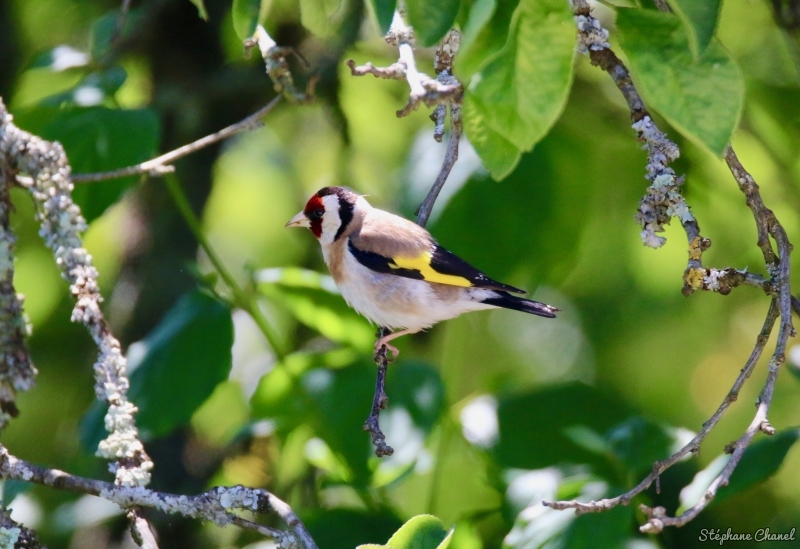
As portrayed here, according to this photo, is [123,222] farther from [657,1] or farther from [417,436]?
[657,1]

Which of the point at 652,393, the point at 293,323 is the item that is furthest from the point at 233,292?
the point at 652,393

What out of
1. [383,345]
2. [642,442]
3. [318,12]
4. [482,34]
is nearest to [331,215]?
[383,345]

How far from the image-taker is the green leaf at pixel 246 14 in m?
1.50

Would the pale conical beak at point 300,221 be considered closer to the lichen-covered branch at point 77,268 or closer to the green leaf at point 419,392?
the green leaf at point 419,392

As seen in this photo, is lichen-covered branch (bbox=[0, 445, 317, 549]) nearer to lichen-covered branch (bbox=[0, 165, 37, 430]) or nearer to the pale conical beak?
lichen-covered branch (bbox=[0, 165, 37, 430])

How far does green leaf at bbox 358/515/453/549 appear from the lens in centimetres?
142

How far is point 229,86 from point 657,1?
102 inches

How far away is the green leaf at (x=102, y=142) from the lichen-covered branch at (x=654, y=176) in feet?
4.63

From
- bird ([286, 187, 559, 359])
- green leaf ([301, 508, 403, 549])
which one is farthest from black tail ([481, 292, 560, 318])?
green leaf ([301, 508, 403, 549])

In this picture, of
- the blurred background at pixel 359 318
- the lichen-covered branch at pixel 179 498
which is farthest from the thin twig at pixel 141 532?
the blurred background at pixel 359 318

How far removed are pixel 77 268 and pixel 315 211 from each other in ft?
5.40

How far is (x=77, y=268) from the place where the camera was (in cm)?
176

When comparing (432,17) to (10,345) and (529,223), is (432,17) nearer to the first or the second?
(10,345)

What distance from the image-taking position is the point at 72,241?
1.76 meters
